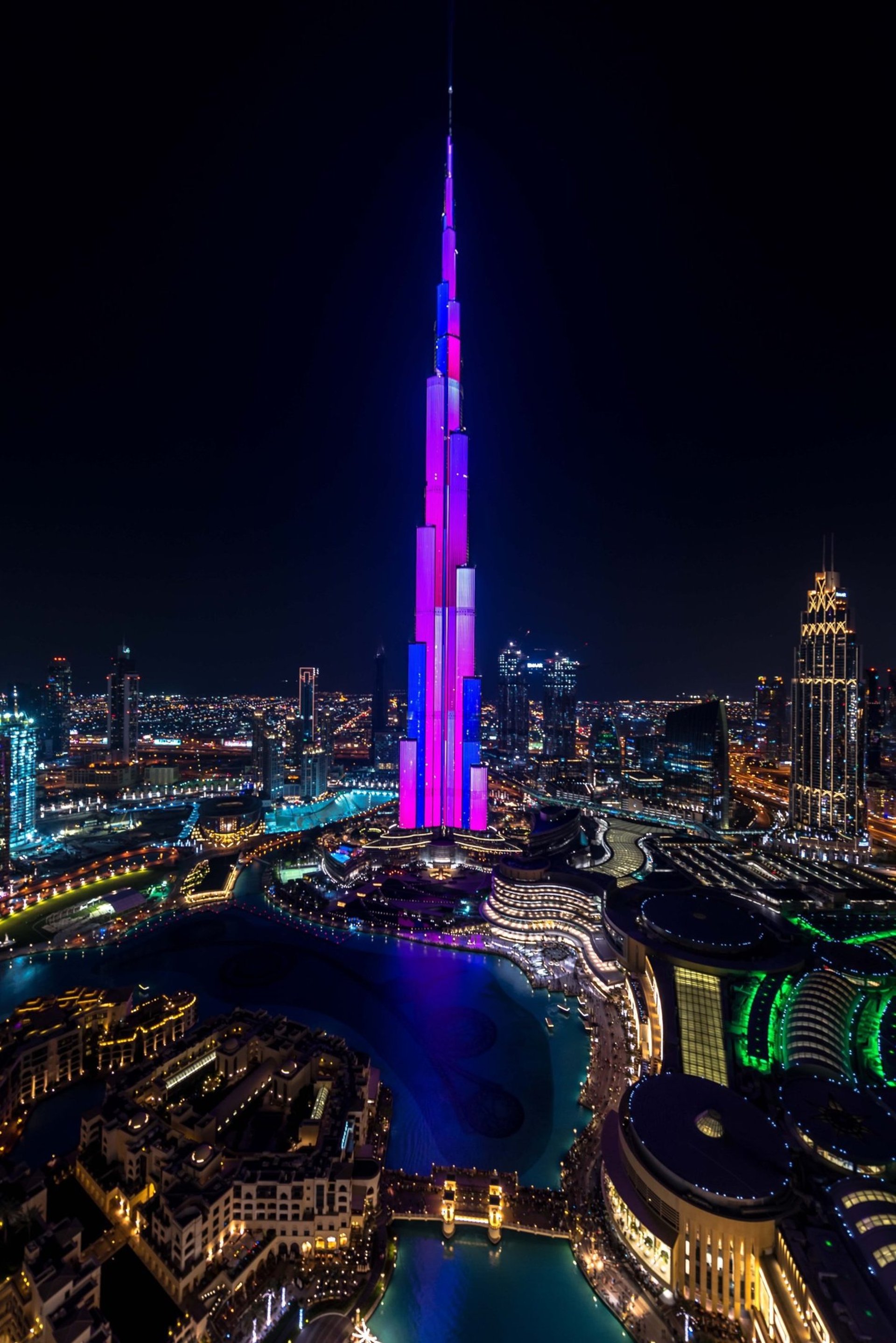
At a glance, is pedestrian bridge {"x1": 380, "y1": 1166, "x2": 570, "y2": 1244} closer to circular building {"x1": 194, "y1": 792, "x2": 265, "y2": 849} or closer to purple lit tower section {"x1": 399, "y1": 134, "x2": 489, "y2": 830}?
purple lit tower section {"x1": 399, "y1": 134, "x2": 489, "y2": 830}

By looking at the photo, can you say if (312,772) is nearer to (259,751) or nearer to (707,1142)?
(259,751)

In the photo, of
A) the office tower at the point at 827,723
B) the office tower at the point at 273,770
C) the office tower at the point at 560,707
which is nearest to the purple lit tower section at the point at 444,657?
the office tower at the point at 273,770

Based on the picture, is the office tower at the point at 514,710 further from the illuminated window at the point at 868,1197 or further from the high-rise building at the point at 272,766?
the illuminated window at the point at 868,1197

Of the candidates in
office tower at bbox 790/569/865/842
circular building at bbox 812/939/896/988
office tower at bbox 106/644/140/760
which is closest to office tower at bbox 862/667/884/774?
office tower at bbox 790/569/865/842

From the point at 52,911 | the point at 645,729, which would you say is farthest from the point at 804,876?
the point at 645,729

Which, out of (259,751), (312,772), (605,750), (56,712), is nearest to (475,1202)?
(312,772)

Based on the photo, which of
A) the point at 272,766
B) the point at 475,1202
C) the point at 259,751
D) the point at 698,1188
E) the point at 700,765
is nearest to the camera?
the point at 698,1188
